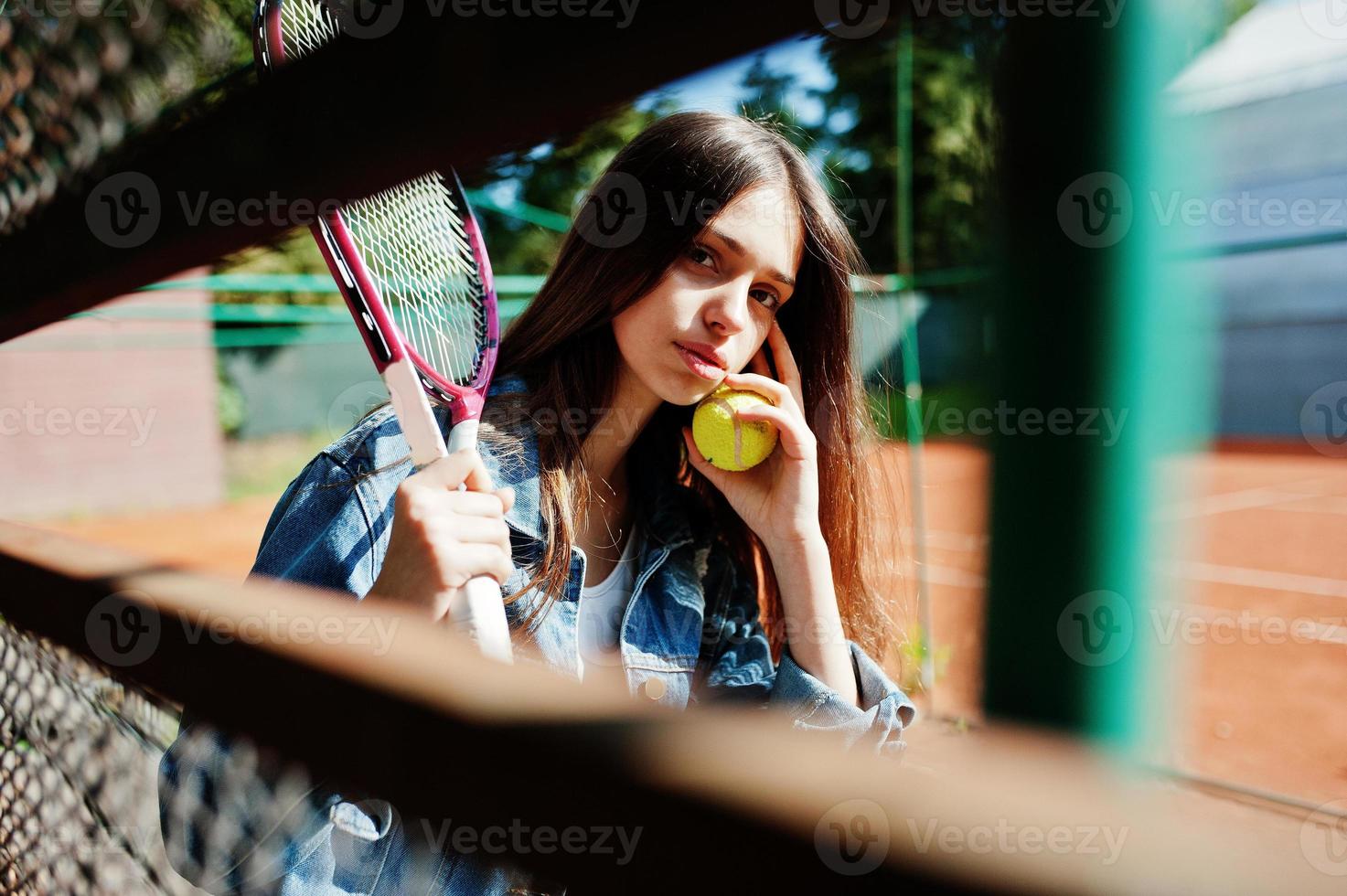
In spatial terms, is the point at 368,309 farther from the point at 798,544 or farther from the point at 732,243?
the point at 798,544

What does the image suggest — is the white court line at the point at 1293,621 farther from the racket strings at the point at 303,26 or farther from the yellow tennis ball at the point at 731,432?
the racket strings at the point at 303,26

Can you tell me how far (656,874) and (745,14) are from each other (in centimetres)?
29

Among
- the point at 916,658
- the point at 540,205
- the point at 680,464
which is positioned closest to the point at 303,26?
the point at 680,464

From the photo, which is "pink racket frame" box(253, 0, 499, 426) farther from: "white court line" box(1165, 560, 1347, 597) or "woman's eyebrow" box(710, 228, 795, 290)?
"white court line" box(1165, 560, 1347, 597)

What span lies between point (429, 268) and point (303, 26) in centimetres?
48

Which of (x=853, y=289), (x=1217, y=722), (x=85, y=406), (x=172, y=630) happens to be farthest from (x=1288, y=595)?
(x=85, y=406)

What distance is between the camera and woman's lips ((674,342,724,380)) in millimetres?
1487

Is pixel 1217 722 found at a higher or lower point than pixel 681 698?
lower

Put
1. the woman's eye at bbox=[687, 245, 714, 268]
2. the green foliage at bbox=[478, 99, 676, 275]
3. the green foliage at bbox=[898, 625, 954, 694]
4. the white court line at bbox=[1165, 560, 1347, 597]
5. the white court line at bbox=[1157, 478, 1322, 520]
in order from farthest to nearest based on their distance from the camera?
the white court line at bbox=[1157, 478, 1322, 520], the green foliage at bbox=[478, 99, 676, 275], the white court line at bbox=[1165, 560, 1347, 597], the green foliage at bbox=[898, 625, 954, 694], the woman's eye at bbox=[687, 245, 714, 268]

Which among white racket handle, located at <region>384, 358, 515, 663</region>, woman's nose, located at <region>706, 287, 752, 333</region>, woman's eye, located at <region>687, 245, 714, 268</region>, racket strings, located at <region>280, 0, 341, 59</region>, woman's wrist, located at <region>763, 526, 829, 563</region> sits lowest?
woman's wrist, located at <region>763, 526, 829, 563</region>

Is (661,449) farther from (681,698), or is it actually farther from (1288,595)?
(1288,595)

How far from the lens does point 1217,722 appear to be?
517cm

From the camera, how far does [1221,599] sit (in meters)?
8.14

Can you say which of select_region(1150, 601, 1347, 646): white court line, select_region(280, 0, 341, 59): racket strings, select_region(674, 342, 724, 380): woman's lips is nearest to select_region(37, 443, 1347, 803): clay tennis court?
select_region(1150, 601, 1347, 646): white court line
